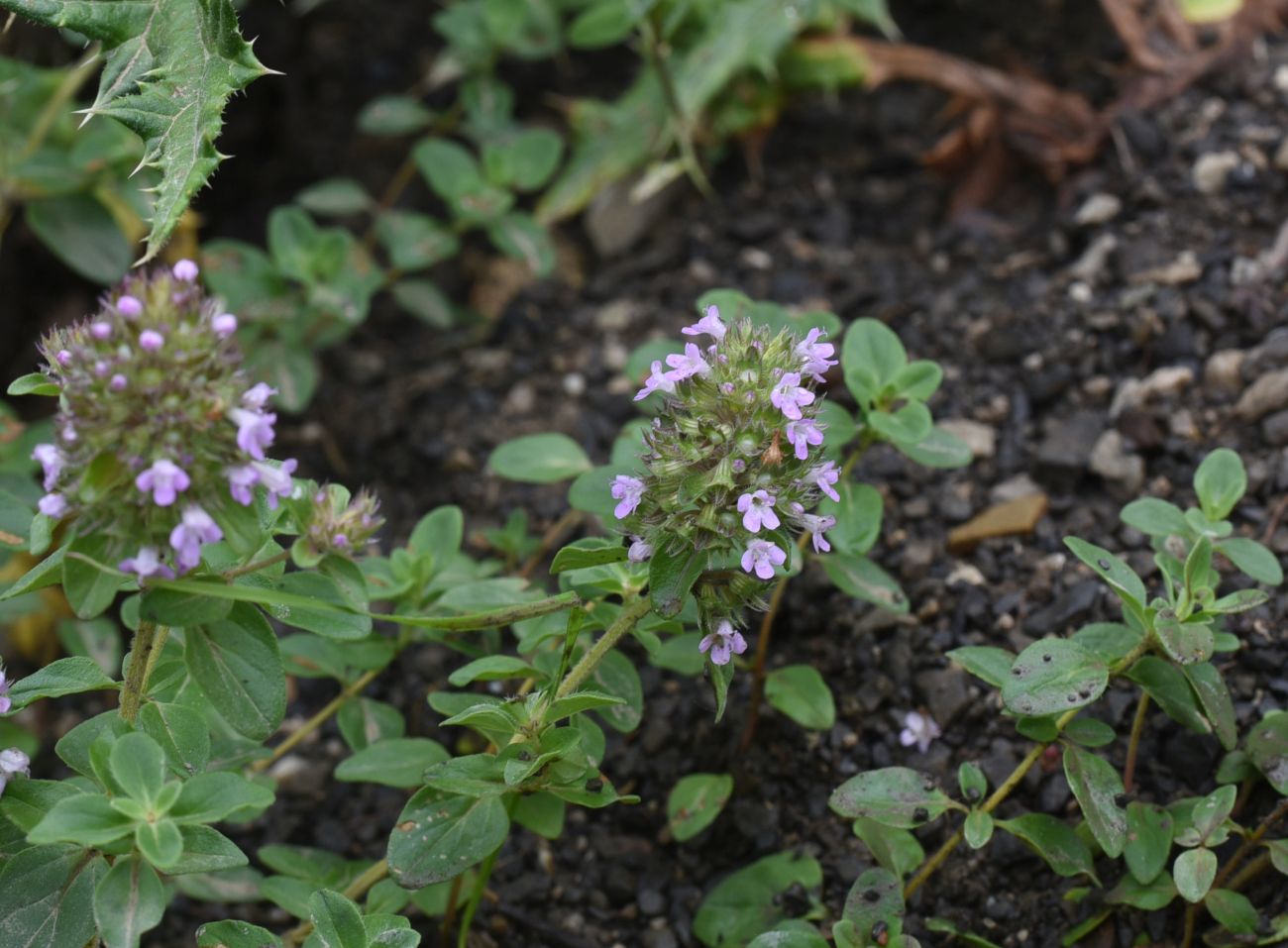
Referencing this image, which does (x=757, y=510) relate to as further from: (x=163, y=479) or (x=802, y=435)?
(x=163, y=479)

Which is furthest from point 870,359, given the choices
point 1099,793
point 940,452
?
point 1099,793

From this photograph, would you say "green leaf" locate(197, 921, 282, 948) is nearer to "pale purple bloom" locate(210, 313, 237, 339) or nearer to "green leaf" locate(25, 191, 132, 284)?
"pale purple bloom" locate(210, 313, 237, 339)

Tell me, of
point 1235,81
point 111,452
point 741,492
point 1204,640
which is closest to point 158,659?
point 111,452

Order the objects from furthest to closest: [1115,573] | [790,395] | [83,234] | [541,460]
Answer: [83,234], [541,460], [1115,573], [790,395]

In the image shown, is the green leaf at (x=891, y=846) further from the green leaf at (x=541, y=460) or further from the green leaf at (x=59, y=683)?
the green leaf at (x=59, y=683)

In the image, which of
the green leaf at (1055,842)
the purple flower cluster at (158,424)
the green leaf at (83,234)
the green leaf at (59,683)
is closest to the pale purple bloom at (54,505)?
the purple flower cluster at (158,424)

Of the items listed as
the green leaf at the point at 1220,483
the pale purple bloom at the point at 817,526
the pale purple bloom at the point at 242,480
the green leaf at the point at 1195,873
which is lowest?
the green leaf at the point at 1195,873
